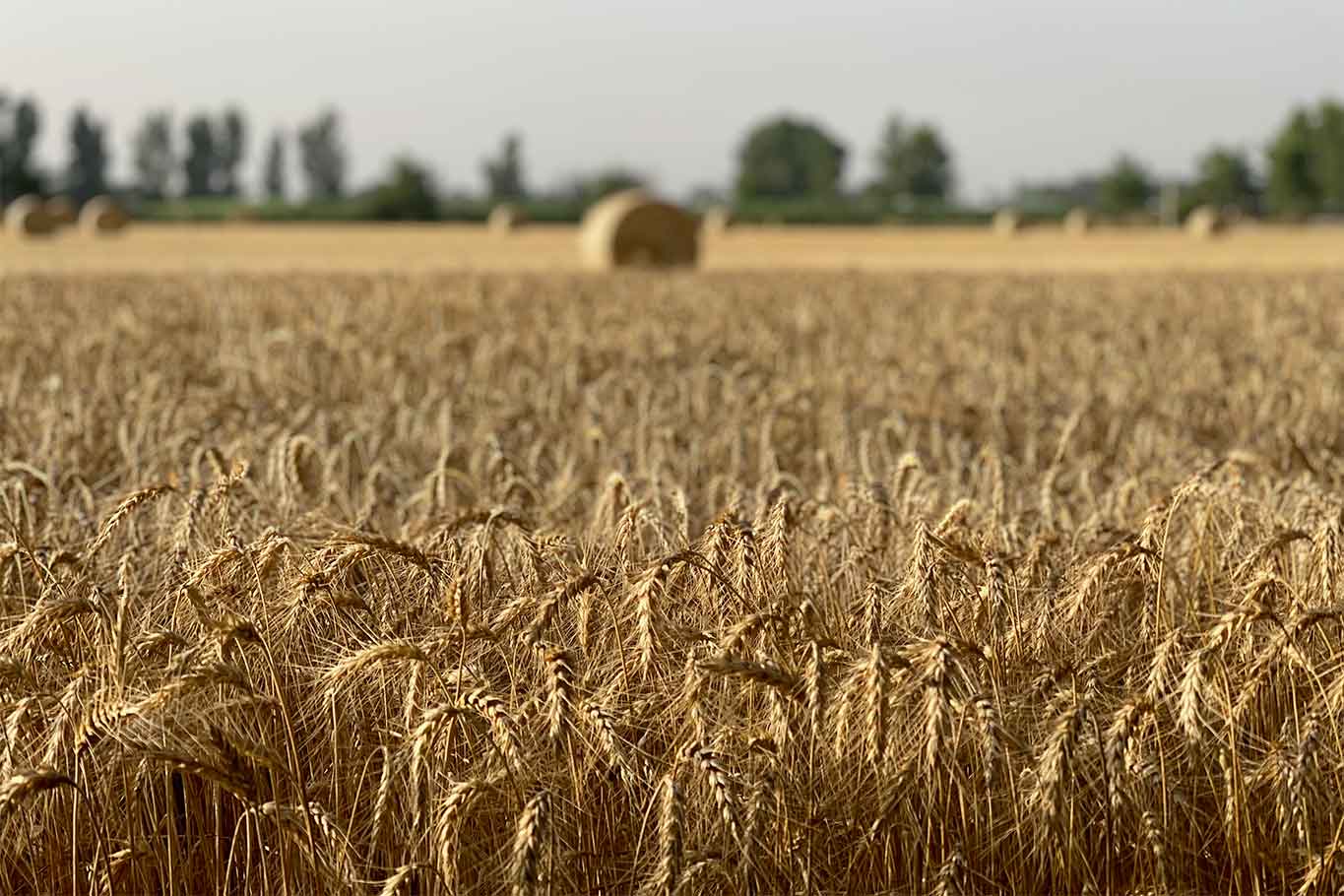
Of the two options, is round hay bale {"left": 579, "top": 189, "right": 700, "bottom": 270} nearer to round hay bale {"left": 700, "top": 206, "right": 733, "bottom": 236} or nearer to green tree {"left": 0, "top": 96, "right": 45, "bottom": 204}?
round hay bale {"left": 700, "top": 206, "right": 733, "bottom": 236}

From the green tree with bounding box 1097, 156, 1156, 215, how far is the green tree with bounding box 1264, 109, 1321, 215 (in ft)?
31.0

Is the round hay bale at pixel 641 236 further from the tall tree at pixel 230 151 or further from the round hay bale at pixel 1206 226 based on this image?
the tall tree at pixel 230 151

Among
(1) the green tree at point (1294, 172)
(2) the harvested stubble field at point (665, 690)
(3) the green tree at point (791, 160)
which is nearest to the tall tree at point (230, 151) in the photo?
(3) the green tree at point (791, 160)

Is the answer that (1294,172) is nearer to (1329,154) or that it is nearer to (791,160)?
(1329,154)

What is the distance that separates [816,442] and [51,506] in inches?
174

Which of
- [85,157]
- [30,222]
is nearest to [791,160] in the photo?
[85,157]

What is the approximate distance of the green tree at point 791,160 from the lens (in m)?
112

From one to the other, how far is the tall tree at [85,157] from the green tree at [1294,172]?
75.5m

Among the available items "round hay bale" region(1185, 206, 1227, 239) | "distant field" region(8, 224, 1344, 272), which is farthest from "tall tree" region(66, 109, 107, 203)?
"round hay bale" region(1185, 206, 1227, 239)

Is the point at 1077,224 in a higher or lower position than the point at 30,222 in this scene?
lower

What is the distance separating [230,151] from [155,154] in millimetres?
6828

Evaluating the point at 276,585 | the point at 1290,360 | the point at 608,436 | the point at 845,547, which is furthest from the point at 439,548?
the point at 1290,360

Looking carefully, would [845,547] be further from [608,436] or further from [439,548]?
[608,436]

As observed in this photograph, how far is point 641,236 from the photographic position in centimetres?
2666
